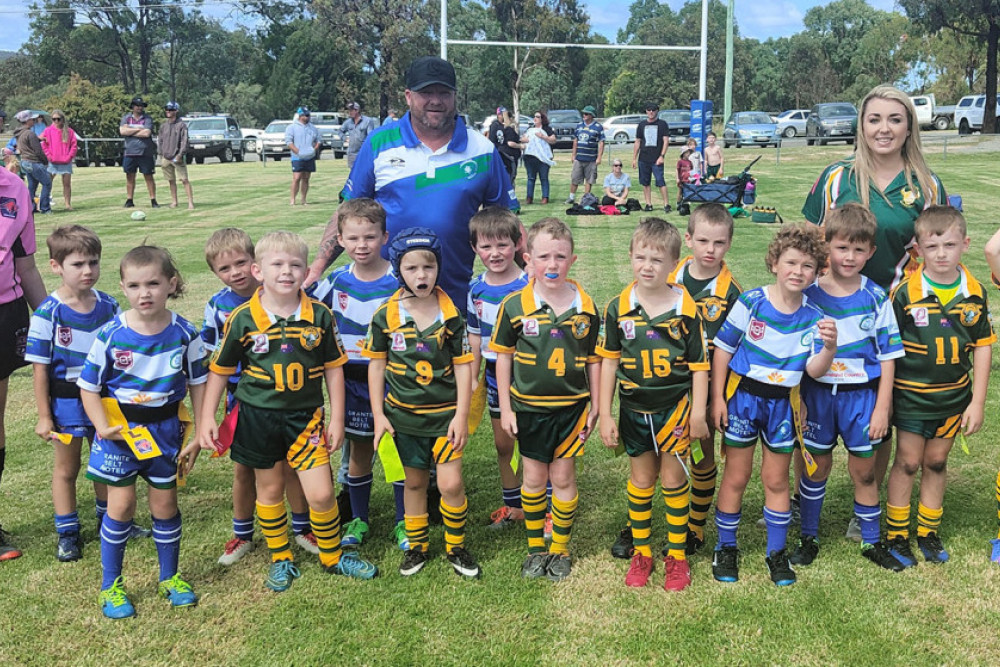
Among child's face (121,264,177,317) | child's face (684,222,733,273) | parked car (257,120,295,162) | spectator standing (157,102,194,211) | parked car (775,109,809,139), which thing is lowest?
child's face (121,264,177,317)

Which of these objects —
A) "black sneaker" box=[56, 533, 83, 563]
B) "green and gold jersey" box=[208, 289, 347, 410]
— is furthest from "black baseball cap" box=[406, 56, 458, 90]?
"black sneaker" box=[56, 533, 83, 563]

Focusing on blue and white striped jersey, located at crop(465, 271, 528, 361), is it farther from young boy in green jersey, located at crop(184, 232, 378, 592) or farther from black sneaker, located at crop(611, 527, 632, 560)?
black sneaker, located at crop(611, 527, 632, 560)

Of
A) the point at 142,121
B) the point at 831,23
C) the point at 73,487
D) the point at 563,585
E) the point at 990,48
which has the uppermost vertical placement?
the point at 831,23

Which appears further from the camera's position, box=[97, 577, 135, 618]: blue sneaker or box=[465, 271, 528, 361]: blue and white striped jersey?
box=[465, 271, 528, 361]: blue and white striped jersey

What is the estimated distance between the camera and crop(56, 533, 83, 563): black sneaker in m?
3.94

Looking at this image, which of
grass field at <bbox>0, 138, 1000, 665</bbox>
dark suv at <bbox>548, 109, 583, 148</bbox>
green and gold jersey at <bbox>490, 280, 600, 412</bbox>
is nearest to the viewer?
grass field at <bbox>0, 138, 1000, 665</bbox>

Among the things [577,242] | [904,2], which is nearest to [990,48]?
[904,2]

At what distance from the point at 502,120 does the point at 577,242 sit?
6.21 meters

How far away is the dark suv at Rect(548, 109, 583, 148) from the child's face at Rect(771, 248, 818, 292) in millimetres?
33705

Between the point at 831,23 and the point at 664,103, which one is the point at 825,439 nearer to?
the point at 664,103

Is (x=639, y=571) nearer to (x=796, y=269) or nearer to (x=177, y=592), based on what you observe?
(x=796, y=269)

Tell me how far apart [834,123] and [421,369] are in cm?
3366

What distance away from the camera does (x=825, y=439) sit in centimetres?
368

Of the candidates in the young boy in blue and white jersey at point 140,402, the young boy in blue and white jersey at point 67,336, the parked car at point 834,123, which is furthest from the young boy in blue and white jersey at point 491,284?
the parked car at point 834,123
